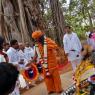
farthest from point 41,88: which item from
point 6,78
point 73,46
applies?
point 6,78

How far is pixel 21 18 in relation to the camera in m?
16.5

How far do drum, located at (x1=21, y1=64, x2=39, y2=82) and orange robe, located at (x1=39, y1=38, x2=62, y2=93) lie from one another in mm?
2035

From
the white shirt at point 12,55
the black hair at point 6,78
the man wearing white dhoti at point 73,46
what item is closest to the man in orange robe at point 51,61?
the white shirt at point 12,55

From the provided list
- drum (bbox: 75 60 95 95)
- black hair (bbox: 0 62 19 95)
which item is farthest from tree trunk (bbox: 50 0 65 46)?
black hair (bbox: 0 62 19 95)

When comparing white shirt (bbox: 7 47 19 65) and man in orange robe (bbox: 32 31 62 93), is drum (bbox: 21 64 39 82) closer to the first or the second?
white shirt (bbox: 7 47 19 65)

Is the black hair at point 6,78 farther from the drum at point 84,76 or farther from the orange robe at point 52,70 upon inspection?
the orange robe at point 52,70

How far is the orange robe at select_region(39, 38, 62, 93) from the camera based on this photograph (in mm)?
8531

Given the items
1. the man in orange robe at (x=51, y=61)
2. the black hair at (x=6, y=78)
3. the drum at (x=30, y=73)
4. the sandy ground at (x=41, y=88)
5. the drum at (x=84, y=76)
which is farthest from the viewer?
the drum at (x=30, y=73)

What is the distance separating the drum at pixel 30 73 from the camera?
10930 mm

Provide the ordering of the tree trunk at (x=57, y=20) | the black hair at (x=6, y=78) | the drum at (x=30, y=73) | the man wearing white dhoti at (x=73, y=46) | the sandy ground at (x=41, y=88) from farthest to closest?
the tree trunk at (x=57, y=20) → the drum at (x=30, y=73) → the man wearing white dhoti at (x=73, y=46) → the sandy ground at (x=41, y=88) → the black hair at (x=6, y=78)

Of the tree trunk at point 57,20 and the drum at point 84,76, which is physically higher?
the tree trunk at point 57,20

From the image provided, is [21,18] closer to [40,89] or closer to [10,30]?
[10,30]

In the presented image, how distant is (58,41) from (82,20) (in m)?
19.6

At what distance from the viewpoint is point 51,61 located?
8.65 metres
